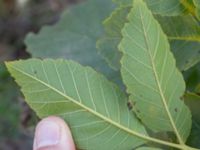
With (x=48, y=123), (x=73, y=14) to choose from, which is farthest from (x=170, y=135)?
(x=73, y=14)

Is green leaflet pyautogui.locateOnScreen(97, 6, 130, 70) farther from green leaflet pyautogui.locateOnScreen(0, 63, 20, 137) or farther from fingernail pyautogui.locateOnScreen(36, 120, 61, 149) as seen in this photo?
green leaflet pyautogui.locateOnScreen(0, 63, 20, 137)

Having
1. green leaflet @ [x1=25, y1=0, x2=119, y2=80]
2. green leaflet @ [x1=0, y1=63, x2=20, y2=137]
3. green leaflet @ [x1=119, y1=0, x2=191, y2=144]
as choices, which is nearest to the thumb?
green leaflet @ [x1=119, y1=0, x2=191, y2=144]

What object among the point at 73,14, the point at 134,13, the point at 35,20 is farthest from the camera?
the point at 35,20

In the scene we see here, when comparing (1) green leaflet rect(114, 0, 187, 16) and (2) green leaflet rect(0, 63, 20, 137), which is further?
(2) green leaflet rect(0, 63, 20, 137)

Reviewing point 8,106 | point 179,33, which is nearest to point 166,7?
point 179,33

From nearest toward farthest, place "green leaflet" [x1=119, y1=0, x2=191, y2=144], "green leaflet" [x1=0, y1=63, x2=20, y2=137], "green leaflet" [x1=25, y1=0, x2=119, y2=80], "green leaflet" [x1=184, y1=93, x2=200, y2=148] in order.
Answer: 1. "green leaflet" [x1=119, y1=0, x2=191, y2=144]
2. "green leaflet" [x1=184, y1=93, x2=200, y2=148]
3. "green leaflet" [x1=25, y1=0, x2=119, y2=80]
4. "green leaflet" [x1=0, y1=63, x2=20, y2=137]

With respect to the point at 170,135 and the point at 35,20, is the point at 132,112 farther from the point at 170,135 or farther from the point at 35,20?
the point at 35,20

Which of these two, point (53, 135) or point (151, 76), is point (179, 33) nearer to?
point (151, 76)
